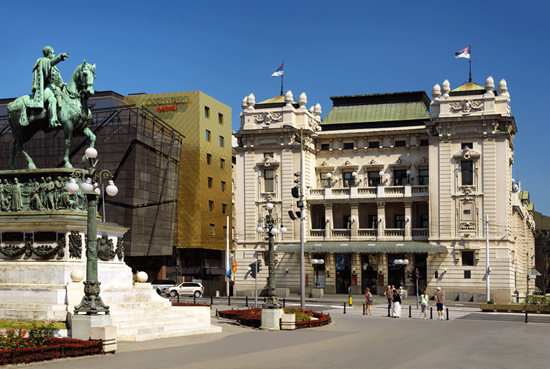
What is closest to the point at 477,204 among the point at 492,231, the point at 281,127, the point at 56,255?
the point at 492,231

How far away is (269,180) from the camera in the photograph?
75.8 metres

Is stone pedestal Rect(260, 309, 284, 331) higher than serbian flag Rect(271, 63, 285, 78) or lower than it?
lower

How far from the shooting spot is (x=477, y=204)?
6900 cm

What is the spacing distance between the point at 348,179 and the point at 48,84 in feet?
164

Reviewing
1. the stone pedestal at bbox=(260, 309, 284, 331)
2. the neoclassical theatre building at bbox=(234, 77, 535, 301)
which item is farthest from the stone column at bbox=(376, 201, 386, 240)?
the stone pedestal at bbox=(260, 309, 284, 331)

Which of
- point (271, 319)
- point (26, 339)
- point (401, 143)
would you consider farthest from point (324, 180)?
point (26, 339)

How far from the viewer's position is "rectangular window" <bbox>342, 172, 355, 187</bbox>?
255ft

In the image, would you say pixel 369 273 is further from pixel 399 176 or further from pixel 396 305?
pixel 396 305

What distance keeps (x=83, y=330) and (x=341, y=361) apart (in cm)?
825

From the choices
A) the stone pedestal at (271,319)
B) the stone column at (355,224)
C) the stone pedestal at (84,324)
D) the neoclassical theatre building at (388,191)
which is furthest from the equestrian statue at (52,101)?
the stone column at (355,224)

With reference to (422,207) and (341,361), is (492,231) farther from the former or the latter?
(341,361)

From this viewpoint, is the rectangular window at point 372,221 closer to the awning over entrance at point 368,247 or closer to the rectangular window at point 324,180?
the awning over entrance at point 368,247

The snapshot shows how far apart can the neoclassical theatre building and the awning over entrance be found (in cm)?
11

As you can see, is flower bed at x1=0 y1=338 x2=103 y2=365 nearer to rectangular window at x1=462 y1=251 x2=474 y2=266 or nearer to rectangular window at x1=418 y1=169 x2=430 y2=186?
rectangular window at x1=462 y1=251 x2=474 y2=266
